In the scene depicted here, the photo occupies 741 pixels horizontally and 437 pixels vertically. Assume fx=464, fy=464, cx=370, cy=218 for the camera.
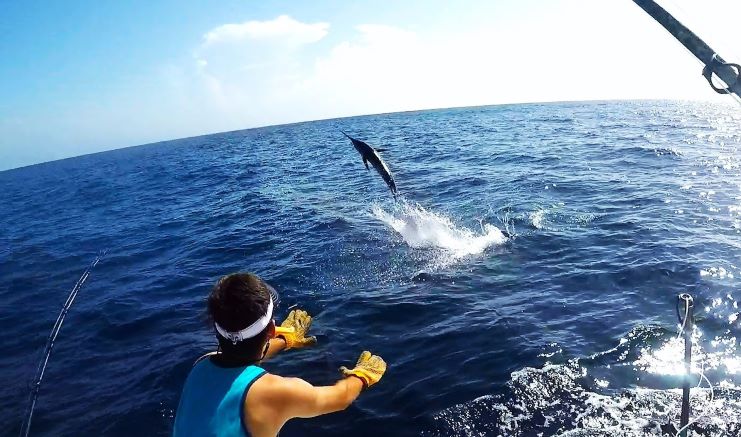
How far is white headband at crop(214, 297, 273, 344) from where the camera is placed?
2.78 m

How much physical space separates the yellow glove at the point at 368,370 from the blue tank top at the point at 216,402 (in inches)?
38.3

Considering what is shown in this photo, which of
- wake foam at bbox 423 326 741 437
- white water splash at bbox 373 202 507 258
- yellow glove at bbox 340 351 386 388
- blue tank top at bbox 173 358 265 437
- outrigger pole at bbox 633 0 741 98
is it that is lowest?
wake foam at bbox 423 326 741 437

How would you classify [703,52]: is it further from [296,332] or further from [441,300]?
[441,300]

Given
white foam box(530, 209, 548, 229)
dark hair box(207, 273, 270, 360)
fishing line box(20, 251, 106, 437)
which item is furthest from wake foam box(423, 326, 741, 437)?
white foam box(530, 209, 548, 229)

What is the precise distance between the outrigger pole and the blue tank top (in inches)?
150

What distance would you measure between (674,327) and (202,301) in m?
9.75

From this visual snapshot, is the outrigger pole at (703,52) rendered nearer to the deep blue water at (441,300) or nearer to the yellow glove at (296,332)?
the yellow glove at (296,332)

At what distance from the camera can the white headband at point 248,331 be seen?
2.78 meters

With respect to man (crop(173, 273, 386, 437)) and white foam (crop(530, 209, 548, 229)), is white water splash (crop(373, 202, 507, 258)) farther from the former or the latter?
man (crop(173, 273, 386, 437))

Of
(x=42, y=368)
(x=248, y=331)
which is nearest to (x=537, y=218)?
(x=42, y=368)

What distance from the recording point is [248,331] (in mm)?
2785

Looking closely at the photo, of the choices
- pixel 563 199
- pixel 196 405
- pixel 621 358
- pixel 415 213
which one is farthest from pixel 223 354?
pixel 563 199

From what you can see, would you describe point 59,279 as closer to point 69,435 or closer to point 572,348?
point 69,435

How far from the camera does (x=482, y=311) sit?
8.80 metres
